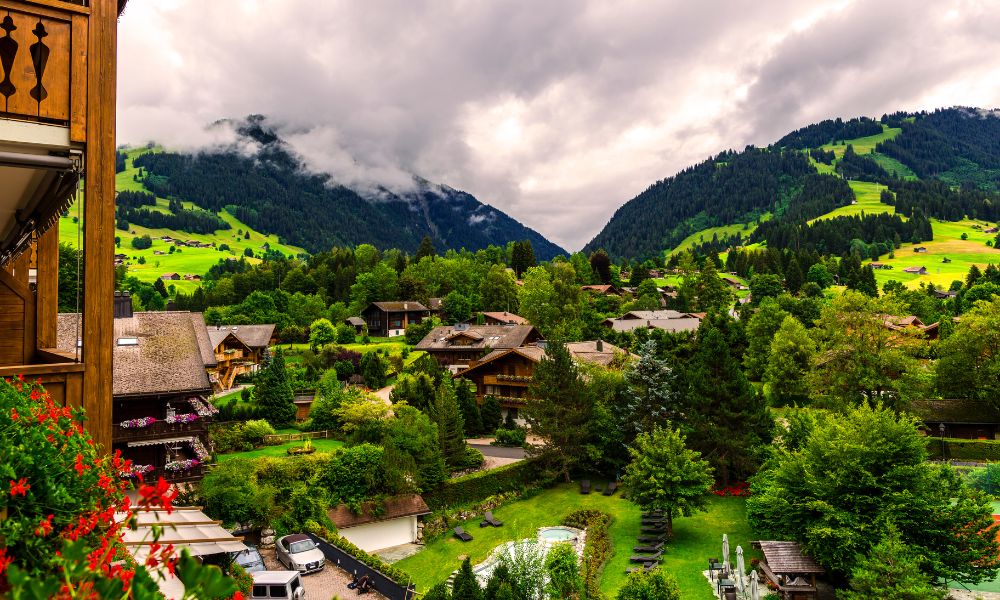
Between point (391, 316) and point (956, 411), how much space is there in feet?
224

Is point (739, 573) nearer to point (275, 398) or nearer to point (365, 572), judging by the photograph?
point (365, 572)

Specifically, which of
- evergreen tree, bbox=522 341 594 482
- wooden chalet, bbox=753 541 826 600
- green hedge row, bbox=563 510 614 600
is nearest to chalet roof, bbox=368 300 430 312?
evergreen tree, bbox=522 341 594 482

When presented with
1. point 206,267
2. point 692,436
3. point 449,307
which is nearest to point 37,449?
point 692,436

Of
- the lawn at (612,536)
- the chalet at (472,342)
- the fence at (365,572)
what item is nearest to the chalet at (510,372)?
the chalet at (472,342)

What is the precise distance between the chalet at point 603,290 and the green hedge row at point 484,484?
69.5 m

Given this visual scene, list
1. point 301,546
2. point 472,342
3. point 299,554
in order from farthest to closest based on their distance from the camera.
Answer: point 472,342 < point 301,546 < point 299,554

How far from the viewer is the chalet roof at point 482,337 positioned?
209 feet

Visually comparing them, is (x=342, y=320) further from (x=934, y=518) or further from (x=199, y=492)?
(x=934, y=518)

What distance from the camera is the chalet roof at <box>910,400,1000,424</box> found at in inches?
1715

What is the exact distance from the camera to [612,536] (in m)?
30.6

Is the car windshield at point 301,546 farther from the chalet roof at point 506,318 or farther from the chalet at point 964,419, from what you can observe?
the chalet roof at point 506,318

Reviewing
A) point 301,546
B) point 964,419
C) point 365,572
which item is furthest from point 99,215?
point 964,419

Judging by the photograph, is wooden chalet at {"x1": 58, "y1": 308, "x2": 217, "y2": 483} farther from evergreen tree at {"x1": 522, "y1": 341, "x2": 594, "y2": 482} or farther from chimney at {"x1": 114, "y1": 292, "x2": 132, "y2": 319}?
evergreen tree at {"x1": 522, "y1": 341, "x2": 594, "y2": 482}

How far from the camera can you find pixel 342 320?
9206 cm
